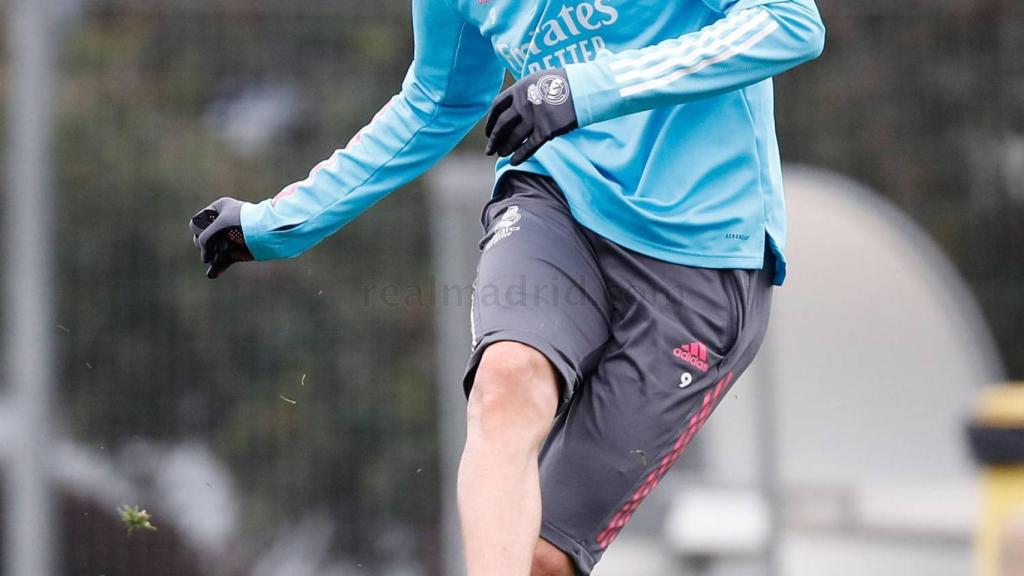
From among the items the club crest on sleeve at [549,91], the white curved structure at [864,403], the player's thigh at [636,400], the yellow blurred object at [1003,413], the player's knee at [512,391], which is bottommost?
the white curved structure at [864,403]

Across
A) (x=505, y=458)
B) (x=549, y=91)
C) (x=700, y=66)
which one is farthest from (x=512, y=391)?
(x=700, y=66)

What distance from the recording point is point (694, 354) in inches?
112

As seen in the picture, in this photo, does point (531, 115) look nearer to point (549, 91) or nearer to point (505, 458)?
point (549, 91)

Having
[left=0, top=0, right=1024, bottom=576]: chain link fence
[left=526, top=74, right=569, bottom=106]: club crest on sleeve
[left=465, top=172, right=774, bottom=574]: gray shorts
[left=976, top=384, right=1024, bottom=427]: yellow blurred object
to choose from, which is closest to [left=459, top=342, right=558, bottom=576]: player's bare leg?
[left=465, top=172, right=774, bottom=574]: gray shorts

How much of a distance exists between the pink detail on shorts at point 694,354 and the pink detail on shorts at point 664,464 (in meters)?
0.08

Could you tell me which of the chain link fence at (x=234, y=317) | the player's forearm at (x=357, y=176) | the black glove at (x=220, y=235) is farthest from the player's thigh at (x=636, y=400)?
the chain link fence at (x=234, y=317)

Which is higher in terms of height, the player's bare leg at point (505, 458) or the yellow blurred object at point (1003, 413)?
the player's bare leg at point (505, 458)

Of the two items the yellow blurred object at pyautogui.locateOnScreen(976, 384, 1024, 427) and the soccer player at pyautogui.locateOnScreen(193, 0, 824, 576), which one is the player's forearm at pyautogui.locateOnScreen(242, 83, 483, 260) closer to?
the soccer player at pyautogui.locateOnScreen(193, 0, 824, 576)

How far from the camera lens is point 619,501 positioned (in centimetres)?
288

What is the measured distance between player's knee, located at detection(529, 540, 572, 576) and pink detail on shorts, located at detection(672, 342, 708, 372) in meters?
0.42

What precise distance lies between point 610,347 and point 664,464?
26 centimetres

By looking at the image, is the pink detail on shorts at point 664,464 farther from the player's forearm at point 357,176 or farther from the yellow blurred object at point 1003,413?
the yellow blurred object at point 1003,413

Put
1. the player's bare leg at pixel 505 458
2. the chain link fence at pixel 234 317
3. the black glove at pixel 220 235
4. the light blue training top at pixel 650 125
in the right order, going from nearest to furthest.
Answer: the player's bare leg at pixel 505 458
the light blue training top at pixel 650 125
the black glove at pixel 220 235
the chain link fence at pixel 234 317

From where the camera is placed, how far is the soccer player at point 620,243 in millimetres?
2568
